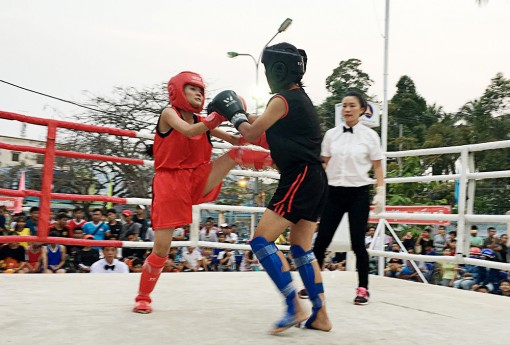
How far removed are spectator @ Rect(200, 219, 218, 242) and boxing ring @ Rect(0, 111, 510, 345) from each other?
3472mm

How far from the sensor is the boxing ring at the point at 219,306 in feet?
7.56

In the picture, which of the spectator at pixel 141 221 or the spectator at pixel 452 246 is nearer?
the spectator at pixel 141 221

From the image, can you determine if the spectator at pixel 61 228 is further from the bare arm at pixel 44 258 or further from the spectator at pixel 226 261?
the spectator at pixel 226 261

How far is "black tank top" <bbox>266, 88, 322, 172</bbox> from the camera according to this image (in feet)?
8.26

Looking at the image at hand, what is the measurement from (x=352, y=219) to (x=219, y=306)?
1.09 m

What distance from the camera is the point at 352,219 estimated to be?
3424mm

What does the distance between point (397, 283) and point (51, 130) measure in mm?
3180

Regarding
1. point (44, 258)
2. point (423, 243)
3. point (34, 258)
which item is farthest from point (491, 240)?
point (34, 258)

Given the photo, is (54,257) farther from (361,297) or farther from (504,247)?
(504,247)

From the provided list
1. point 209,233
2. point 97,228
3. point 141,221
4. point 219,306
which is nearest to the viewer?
point 219,306

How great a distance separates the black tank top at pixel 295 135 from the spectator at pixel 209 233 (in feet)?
18.9

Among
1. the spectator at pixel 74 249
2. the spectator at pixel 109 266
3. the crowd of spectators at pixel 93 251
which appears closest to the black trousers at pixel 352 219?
the crowd of spectators at pixel 93 251

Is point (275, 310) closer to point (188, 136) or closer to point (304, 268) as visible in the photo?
point (304, 268)

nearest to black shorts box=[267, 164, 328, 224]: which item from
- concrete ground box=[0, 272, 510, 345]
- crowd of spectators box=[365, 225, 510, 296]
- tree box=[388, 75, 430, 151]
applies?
concrete ground box=[0, 272, 510, 345]
